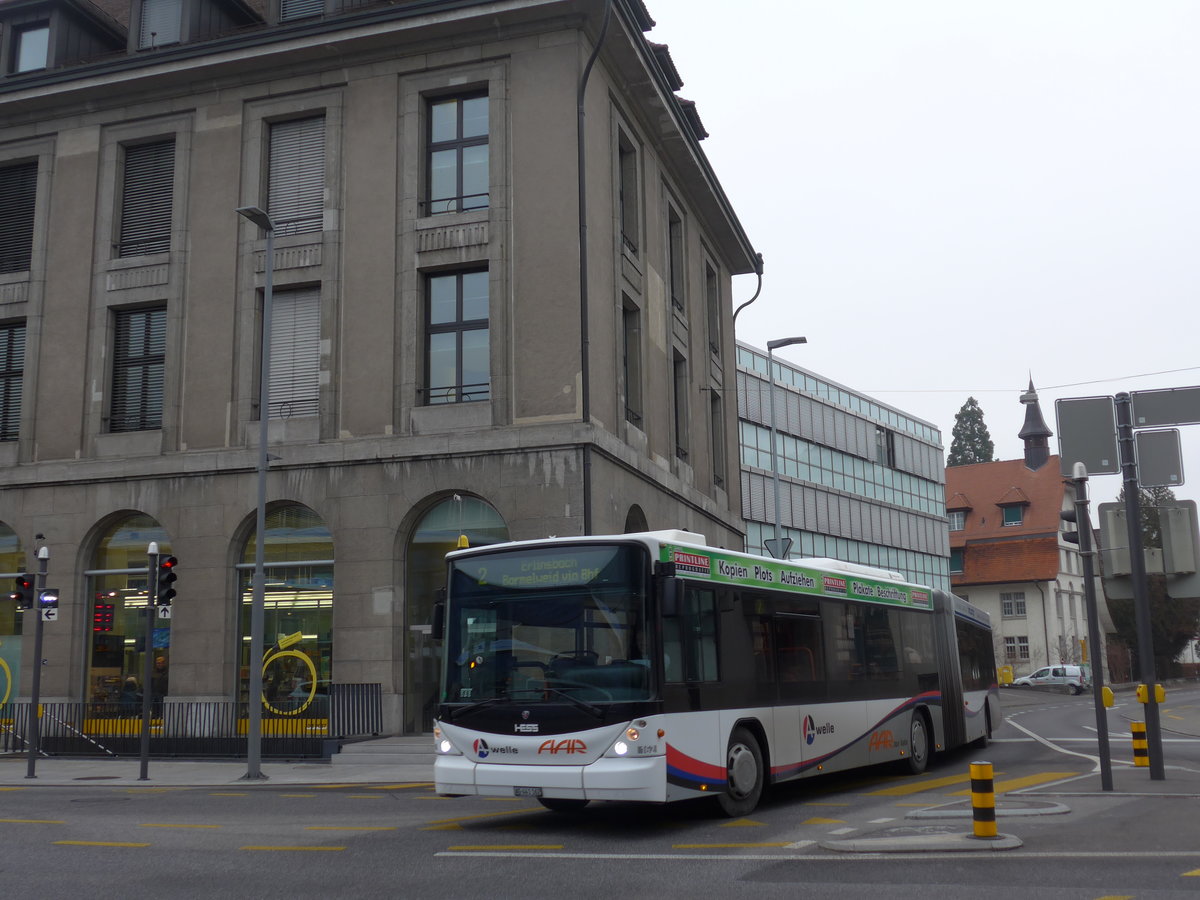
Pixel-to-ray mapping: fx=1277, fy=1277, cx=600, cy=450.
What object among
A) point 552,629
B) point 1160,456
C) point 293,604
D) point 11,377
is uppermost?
point 11,377

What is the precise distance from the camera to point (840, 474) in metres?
65.3

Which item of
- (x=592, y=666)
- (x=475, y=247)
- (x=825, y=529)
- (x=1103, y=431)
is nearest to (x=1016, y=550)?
(x=825, y=529)

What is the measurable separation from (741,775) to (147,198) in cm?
2252

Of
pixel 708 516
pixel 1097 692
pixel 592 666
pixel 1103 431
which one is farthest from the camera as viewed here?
pixel 708 516

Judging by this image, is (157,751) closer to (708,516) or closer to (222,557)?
(222,557)

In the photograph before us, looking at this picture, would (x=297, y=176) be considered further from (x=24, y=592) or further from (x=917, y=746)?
(x=917, y=746)

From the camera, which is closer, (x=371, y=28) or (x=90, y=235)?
(x=371, y=28)

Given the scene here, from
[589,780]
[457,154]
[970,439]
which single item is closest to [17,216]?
[457,154]

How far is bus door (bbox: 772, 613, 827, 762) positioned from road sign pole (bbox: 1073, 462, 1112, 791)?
3099mm

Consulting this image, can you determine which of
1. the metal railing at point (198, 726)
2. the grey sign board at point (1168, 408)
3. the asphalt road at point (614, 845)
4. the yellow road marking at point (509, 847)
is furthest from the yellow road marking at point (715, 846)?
the metal railing at point (198, 726)

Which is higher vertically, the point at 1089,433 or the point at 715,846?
the point at 1089,433

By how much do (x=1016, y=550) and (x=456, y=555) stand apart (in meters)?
79.2

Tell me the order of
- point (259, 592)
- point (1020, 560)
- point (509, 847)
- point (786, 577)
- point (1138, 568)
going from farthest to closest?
point (1020, 560), point (259, 592), point (1138, 568), point (786, 577), point (509, 847)

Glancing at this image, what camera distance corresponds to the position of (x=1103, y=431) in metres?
15.5
